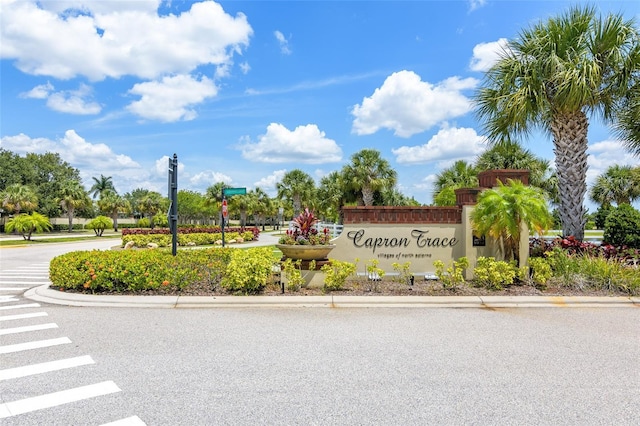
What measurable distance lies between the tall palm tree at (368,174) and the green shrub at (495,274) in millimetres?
24735

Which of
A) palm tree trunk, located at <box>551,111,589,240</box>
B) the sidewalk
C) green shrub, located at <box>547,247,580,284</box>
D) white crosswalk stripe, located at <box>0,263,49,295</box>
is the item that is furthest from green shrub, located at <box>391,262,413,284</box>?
white crosswalk stripe, located at <box>0,263,49,295</box>

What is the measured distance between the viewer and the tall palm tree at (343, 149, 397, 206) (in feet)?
111

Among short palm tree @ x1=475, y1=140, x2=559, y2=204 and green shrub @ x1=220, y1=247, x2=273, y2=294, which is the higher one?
short palm tree @ x1=475, y1=140, x2=559, y2=204

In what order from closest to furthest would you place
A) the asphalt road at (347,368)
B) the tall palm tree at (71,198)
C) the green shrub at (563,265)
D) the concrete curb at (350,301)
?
the asphalt road at (347,368), the concrete curb at (350,301), the green shrub at (563,265), the tall palm tree at (71,198)

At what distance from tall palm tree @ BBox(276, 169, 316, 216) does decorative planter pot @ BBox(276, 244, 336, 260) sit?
124ft

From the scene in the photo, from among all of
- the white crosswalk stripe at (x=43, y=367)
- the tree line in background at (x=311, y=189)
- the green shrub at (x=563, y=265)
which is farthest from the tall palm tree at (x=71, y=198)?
the green shrub at (x=563, y=265)

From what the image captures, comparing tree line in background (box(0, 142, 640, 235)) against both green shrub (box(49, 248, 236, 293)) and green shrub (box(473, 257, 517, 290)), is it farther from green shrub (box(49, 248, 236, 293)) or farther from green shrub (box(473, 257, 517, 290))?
green shrub (box(49, 248, 236, 293))

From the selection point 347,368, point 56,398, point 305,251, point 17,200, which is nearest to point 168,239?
point 305,251

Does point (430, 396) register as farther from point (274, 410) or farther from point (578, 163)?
point (578, 163)

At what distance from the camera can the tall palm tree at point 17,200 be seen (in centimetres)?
4716

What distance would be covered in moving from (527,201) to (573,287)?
199 cm

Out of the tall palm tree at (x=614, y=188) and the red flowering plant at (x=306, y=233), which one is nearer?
the red flowering plant at (x=306, y=233)

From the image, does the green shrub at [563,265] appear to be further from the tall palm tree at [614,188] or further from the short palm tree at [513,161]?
the tall palm tree at [614,188]

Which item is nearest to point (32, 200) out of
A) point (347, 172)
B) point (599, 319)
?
point (347, 172)
